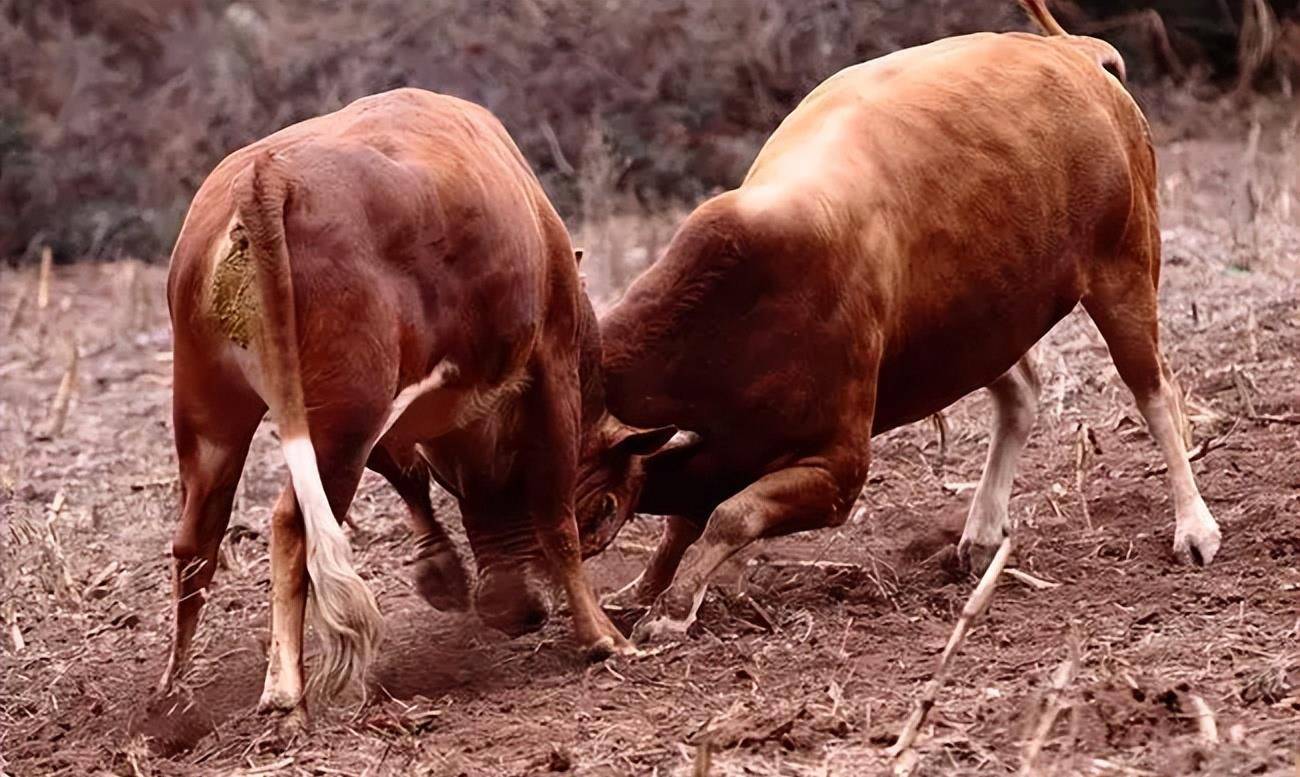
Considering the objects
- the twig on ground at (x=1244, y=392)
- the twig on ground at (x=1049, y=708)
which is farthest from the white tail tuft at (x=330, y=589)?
the twig on ground at (x=1244, y=392)

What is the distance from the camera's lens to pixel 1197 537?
6500 mm

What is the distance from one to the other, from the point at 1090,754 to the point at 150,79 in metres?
13.0

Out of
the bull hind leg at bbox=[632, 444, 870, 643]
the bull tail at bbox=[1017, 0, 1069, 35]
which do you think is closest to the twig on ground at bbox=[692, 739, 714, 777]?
the bull hind leg at bbox=[632, 444, 870, 643]

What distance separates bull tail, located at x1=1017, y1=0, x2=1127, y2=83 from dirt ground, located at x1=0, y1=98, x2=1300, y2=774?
1.36m

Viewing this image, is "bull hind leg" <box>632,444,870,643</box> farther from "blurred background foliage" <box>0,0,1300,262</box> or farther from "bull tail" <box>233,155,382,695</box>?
"blurred background foliage" <box>0,0,1300,262</box>

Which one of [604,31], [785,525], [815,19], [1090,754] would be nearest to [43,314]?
[604,31]

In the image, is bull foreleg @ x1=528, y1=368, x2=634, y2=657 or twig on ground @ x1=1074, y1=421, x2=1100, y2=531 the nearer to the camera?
bull foreleg @ x1=528, y1=368, x2=634, y2=657

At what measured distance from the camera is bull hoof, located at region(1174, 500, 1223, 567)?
645 centimetres

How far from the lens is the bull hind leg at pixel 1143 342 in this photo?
6727 millimetres

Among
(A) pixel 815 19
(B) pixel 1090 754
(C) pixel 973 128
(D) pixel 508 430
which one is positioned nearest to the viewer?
(B) pixel 1090 754

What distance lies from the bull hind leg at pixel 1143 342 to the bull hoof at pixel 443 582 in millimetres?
2254

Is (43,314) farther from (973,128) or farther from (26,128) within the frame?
(973,128)

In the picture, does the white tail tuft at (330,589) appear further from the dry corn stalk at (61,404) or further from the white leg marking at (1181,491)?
the dry corn stalk at (61,404)

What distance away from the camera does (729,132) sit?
14.3 m
